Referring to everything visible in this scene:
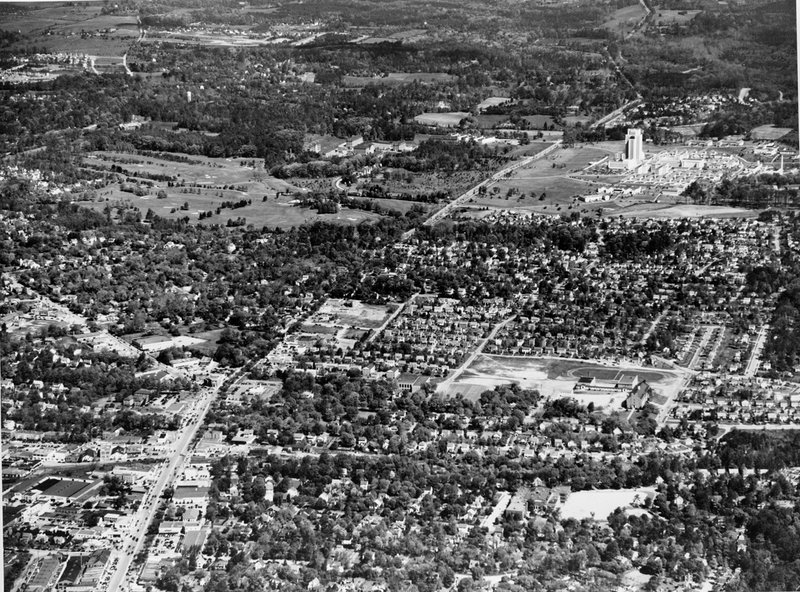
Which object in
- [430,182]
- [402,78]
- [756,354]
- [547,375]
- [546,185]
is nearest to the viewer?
[547,375]

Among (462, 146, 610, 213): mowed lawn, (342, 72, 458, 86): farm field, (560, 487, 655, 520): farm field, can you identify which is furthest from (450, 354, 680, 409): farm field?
(342, 72, 458, 86): farm field

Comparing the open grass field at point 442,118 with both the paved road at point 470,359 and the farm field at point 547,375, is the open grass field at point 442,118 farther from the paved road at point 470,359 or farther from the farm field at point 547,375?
the farm field at point 547,375

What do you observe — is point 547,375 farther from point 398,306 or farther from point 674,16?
point 674,16

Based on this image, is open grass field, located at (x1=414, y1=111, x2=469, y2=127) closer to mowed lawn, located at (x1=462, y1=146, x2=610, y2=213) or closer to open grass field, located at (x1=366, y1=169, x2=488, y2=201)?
mowed lawn, located at (x1=462, y1=146, x2=610, y2=213)

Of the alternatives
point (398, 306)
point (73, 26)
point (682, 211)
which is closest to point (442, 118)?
point (73, 26)

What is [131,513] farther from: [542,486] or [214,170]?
[214,170]

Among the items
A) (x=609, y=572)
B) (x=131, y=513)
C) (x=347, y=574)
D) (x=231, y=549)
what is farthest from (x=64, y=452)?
(x=609, y=572)

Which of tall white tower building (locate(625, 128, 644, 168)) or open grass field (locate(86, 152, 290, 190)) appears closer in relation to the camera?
open grass field (locate(86, 152, 290, 190))

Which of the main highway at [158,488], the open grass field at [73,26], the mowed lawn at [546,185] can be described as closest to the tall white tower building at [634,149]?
the mowed lawn at [546,185]
